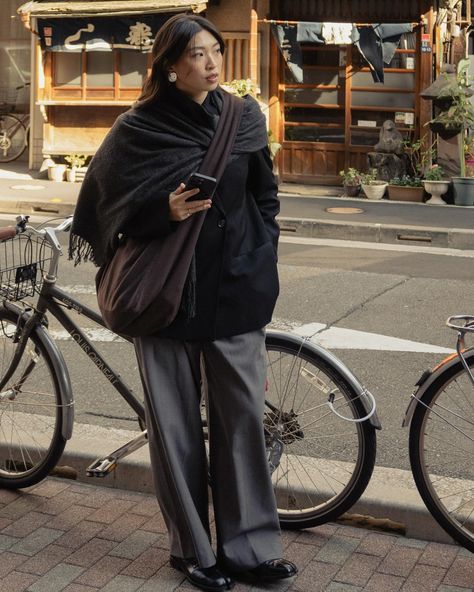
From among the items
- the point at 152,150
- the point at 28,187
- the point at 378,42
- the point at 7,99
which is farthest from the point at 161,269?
the point at 7,99

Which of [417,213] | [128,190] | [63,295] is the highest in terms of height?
[128,190]

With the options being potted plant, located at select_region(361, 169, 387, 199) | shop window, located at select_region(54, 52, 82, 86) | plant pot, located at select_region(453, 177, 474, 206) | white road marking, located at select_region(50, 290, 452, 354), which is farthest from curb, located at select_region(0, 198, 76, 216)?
white road marking, located at select_region(50, 290, 452, 354)

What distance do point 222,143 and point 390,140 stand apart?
12532 mm

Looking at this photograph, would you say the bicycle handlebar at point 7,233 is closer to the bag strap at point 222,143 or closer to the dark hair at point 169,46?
the dark hair at point 169,46

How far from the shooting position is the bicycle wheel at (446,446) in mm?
3826

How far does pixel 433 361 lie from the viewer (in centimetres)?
678

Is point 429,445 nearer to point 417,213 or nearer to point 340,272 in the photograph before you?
point 340,272

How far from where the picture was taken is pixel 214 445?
12.3 feet

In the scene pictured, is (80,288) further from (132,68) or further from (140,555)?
(132,68)

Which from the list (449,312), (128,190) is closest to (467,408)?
(128,190)

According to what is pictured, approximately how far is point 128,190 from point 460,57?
13.8 metres

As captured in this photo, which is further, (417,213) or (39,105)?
(39,105)

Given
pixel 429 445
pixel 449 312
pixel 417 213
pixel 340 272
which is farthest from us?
pixel 417 213

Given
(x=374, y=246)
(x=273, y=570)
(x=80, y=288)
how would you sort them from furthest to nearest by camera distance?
(x=374, y=246), (x=80, y=288), (x=273, y=570)
